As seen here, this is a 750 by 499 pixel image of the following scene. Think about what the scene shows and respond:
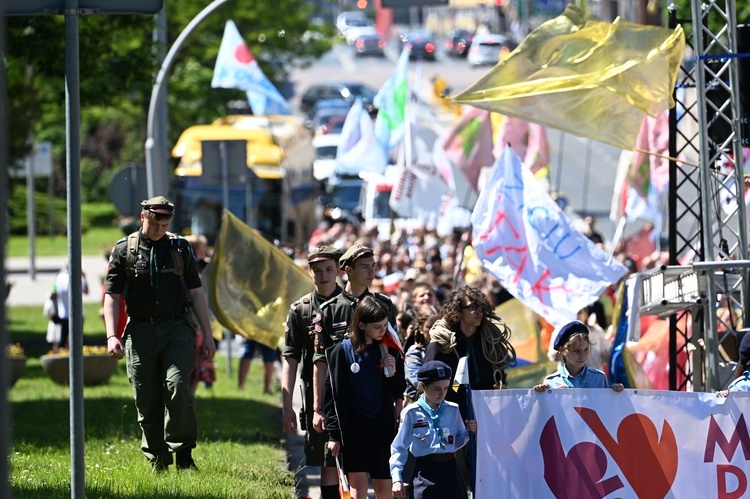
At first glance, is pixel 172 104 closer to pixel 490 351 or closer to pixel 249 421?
pixel 249 421

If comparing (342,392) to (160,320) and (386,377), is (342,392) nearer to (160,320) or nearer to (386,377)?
(386,377)

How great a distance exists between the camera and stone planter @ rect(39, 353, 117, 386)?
16.3 meters

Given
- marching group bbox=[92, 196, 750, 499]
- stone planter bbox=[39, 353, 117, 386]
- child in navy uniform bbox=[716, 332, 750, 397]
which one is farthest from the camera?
stone planter bbox=[39, 353, 117, 386]

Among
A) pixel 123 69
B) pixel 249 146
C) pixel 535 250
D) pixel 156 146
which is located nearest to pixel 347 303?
pixel 535 250

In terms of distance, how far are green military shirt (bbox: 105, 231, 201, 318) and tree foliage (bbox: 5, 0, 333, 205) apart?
18.4 ft

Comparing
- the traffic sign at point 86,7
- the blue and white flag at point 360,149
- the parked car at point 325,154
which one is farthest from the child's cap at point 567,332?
the parked car at point 325,154

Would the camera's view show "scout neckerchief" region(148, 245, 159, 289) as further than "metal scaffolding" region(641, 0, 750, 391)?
No

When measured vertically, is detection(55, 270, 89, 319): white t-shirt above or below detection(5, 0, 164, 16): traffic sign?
below

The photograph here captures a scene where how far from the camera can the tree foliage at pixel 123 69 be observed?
1586cm

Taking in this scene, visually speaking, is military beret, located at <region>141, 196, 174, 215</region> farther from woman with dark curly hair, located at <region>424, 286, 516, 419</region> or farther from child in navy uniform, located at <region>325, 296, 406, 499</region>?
woman with dark curly hair, located at <region>424, 286, 516, 419</region>

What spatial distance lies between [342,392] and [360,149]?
16306mm

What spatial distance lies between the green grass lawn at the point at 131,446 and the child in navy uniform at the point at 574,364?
1.88 metres

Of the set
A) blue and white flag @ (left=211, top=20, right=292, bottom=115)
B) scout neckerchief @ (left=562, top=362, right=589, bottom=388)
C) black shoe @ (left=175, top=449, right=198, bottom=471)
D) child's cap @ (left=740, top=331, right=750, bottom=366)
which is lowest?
black shoe @ (left=175, top=449, right=198, bottom=471)

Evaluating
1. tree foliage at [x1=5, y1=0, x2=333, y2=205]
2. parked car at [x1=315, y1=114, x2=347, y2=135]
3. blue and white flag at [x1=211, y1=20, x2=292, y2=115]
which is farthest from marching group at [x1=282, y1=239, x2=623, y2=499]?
parked car at [x1=315, y1=114, x2=347, y2=135]
